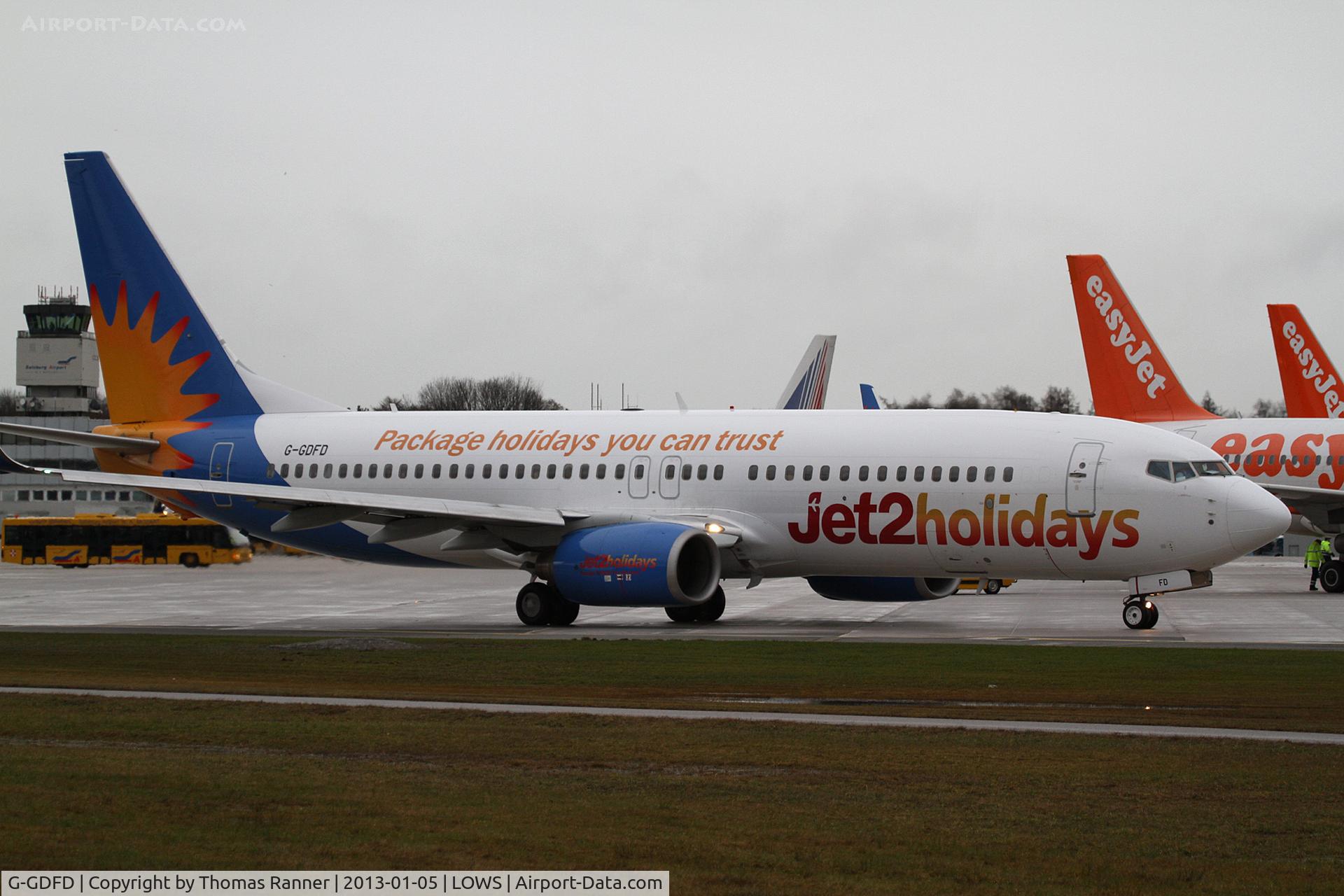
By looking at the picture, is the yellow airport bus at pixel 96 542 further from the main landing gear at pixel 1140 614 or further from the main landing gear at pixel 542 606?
the main landing gear at pixel 1140 614

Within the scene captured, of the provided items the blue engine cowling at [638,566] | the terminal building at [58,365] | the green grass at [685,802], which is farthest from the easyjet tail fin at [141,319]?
the terminal building at [58,365]

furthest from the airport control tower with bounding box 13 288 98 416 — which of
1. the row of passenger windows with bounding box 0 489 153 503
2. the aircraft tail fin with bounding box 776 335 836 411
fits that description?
the aircraft tail fin with bounding box 776 335 836 411

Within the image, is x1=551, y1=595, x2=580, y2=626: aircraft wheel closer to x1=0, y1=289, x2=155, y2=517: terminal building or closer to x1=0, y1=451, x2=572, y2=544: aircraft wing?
x1=0, y1=451, x2=572, y2=544: aircraft wing

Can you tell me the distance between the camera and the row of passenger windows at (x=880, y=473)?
2809 cm

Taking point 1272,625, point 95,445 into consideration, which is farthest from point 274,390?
point 1272,625

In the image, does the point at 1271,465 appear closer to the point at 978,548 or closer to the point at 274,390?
the point at 978,548

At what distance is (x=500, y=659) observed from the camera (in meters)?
22.2

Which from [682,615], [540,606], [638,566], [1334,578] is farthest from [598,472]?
[1334,578]

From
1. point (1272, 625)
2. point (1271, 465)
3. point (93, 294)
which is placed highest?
point (93, 294)

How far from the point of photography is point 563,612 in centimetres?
3038

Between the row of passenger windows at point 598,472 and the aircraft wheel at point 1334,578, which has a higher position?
the row of passenger windows at point 598,472

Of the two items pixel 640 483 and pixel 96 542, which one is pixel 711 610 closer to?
pixel 640 483

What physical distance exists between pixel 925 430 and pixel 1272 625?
7110mm

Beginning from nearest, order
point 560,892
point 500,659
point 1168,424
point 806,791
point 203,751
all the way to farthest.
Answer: point 560,892, point 806,791, point 203,751, point 500,659, point 1168,424
